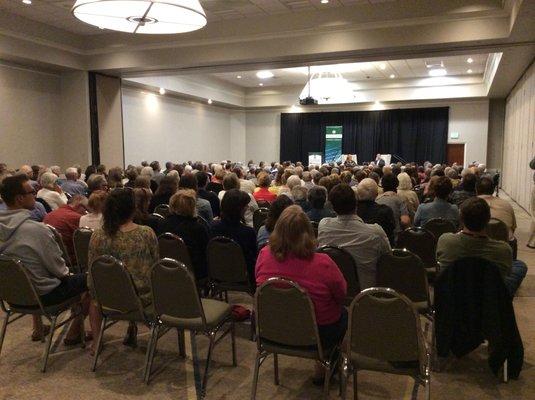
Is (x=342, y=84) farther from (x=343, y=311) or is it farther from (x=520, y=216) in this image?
(x=343, y=311)

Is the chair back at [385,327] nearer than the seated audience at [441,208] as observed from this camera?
Yes

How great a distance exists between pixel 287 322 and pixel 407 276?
1151mm

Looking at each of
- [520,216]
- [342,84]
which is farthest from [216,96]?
[520,216]

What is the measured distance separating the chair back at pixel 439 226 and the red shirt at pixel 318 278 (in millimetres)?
2242

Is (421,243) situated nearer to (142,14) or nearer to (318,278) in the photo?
(318,278)

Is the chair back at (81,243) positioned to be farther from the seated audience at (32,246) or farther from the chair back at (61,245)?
→ the seated audience at (32,246)

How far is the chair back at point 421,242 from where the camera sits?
3.96 m

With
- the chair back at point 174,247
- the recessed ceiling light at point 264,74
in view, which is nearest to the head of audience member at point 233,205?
the chair back at point 174,247

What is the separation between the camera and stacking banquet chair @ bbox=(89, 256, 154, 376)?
2.82 m

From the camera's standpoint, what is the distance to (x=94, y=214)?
4.12 m

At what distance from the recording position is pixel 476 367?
10.4ft

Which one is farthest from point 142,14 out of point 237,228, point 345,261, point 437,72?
point 437,72

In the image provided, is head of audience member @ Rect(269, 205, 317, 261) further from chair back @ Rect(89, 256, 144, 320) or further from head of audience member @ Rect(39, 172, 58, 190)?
head of audience member @ Rect(39, 172, 58, 190)

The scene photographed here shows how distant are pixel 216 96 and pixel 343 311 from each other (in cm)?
1660
